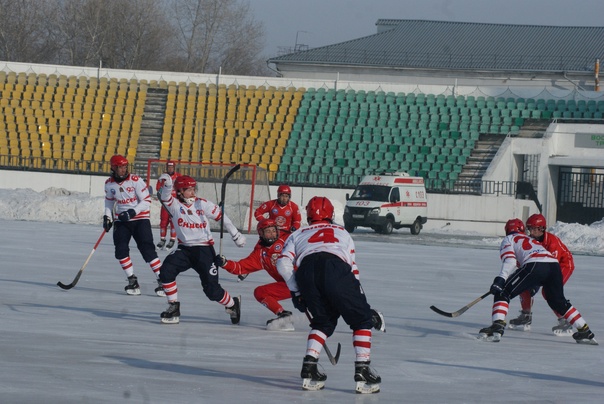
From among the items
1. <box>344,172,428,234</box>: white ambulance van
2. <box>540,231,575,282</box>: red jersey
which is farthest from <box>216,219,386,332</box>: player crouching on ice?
<box>344,172,428,234</box>: white ambulance van

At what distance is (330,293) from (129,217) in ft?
20.7

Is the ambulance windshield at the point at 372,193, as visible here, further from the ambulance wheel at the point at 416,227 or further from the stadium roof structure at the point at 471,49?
the stadium roof structure at the point at 471,49

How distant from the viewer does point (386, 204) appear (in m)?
32.6

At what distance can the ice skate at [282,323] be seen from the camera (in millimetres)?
11109

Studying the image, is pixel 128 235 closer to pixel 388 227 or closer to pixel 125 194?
pixel 125 194

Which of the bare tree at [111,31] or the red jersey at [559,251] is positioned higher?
the bare tree at [111,31]

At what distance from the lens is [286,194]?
1544 cm

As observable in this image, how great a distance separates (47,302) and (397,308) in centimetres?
421

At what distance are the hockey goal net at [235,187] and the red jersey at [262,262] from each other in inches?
607

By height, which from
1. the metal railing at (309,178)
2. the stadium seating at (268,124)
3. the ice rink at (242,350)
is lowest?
the ice rink at (242,350)

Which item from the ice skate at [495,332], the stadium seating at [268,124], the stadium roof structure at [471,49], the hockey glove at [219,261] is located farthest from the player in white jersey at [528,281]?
the stadium roof structure at [471,49]

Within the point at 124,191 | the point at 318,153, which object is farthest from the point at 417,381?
the point at 318,153

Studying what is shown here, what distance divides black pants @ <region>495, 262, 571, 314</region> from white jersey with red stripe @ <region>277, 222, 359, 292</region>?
3.39 m

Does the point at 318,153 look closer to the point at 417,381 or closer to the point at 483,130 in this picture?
the point at 483,130
